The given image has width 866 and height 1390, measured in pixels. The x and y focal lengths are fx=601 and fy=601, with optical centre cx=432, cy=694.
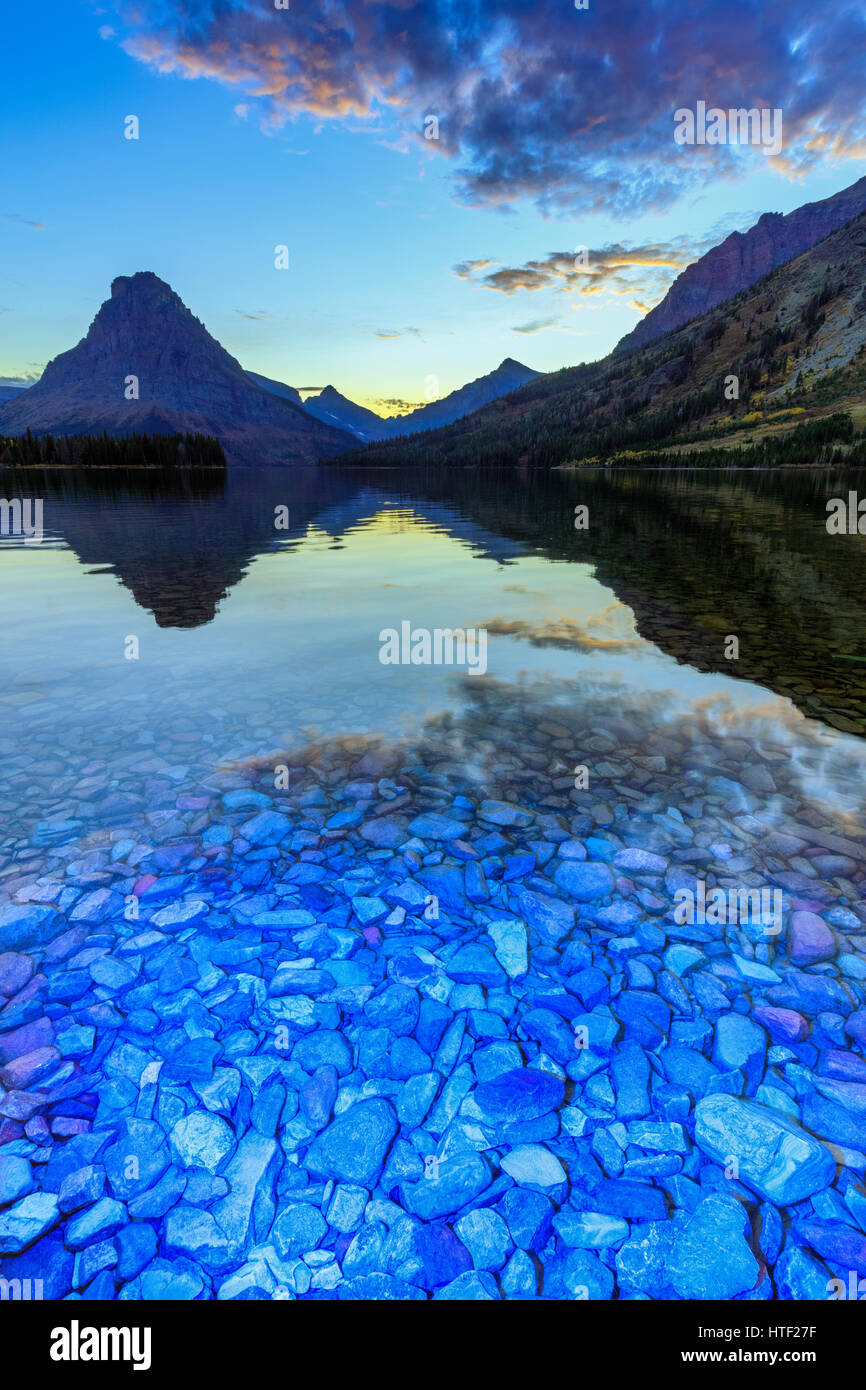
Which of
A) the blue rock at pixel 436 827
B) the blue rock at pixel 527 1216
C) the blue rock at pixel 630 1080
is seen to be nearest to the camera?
the blue rock at pixel 527 1216

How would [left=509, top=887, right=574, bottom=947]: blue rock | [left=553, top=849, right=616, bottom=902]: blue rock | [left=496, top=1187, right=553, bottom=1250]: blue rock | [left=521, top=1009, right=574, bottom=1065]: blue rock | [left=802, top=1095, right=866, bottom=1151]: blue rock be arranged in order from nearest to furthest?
1. [left=496, top=1187, right=553, bottom=1250]: blue rock
2. [left=802, top=1095, right=866, bottom=1151]: blue rock
3. [left=521, top=1009, right=574, bottom=1065]: blue rock
4. [left=509, top=887, right=574, bottom=947]: blue rock
5. [left=553, top=849, right=616, bottom=902]: blue rock

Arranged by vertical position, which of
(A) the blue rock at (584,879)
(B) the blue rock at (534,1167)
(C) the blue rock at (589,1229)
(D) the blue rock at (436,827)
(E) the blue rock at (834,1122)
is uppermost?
(D) the blue rock at (436,827)

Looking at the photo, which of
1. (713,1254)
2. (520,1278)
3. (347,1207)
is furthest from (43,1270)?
(713,1254)

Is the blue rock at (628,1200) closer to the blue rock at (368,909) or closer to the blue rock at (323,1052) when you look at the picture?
the blue rock at (323,1052)

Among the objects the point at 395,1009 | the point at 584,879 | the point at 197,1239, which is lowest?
the point at 197,1239

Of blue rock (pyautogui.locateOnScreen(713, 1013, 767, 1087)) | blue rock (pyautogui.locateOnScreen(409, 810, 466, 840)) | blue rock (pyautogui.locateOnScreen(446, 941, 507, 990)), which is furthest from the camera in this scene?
blue rock (pyautogui.locateOnScreen(409, 810, 466, 840))

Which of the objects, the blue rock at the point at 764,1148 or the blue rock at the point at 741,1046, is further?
the blue rock at the point at 741,1046

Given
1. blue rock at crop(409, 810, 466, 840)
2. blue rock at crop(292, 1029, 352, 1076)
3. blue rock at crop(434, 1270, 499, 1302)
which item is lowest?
blue rock at crop(434, 1270, 499, 1302)

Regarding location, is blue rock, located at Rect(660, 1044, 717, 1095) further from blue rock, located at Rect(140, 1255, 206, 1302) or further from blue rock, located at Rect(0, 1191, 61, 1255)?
blue rock, located at Rect(0, 1191, 61, 1255)

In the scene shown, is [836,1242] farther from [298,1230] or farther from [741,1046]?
[298,1230]

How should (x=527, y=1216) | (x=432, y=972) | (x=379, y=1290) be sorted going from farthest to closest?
(x=432, y=972) → (x=527, y=1216) → (x=379, y=1290)

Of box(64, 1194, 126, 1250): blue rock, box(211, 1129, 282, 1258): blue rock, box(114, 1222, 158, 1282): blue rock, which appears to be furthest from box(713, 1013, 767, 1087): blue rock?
box(64, 1194, 126, 1250): blue rock

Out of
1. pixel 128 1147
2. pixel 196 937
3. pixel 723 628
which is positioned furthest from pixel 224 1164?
pixel 723 628

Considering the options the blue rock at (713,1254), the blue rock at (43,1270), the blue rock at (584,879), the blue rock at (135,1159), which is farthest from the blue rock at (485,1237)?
the blue rock at (584,879)
